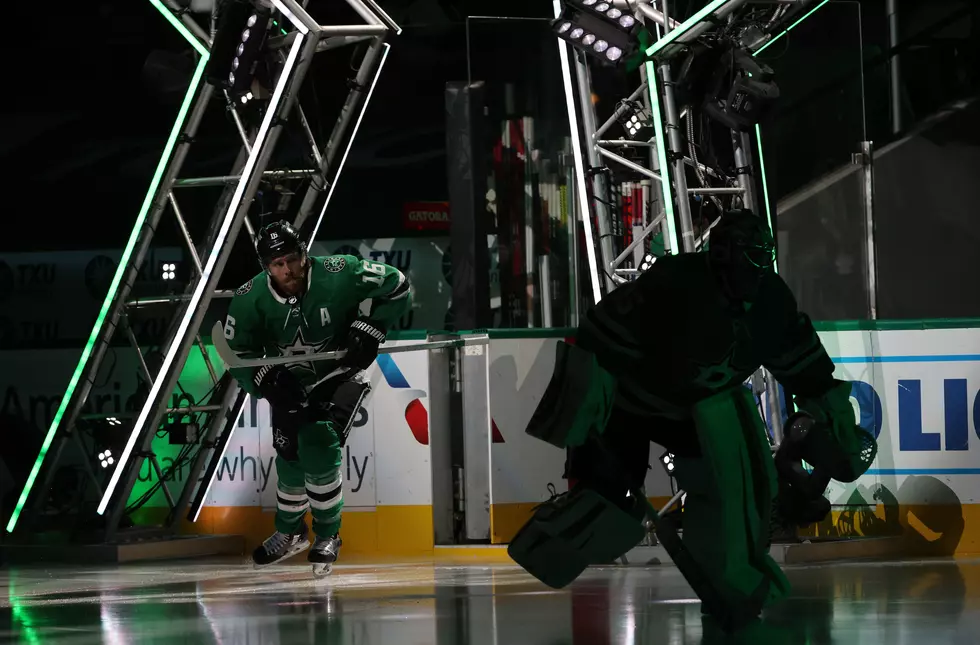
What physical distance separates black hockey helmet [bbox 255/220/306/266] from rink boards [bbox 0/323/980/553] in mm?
2130

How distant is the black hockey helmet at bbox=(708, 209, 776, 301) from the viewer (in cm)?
505

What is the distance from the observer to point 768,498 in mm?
5227

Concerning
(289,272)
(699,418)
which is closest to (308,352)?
(289,272)

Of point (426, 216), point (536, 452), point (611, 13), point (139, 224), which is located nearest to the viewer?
point (611, 13)

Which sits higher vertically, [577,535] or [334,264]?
[334,264]

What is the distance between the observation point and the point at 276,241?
7348 millimetres

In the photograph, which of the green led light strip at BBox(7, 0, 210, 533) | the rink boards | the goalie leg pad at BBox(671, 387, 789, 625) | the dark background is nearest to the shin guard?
the goalie leg pad at BBox(671, 387, 789, 625)

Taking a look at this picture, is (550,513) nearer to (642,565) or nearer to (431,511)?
(642,565)

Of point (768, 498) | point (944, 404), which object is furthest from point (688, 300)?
point (944, 404)

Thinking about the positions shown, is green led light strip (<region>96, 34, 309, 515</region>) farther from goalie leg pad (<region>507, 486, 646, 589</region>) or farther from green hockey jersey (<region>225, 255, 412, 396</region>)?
goalie leg pad (<region>507, 486, 646, 589</region>)

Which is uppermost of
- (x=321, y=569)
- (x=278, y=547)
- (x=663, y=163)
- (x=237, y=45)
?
(x=237, y=45)

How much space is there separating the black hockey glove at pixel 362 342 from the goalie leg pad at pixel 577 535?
2441 millimetres

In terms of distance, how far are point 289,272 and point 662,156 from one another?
87.5 inches

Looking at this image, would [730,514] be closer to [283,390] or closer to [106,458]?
[283,390]
